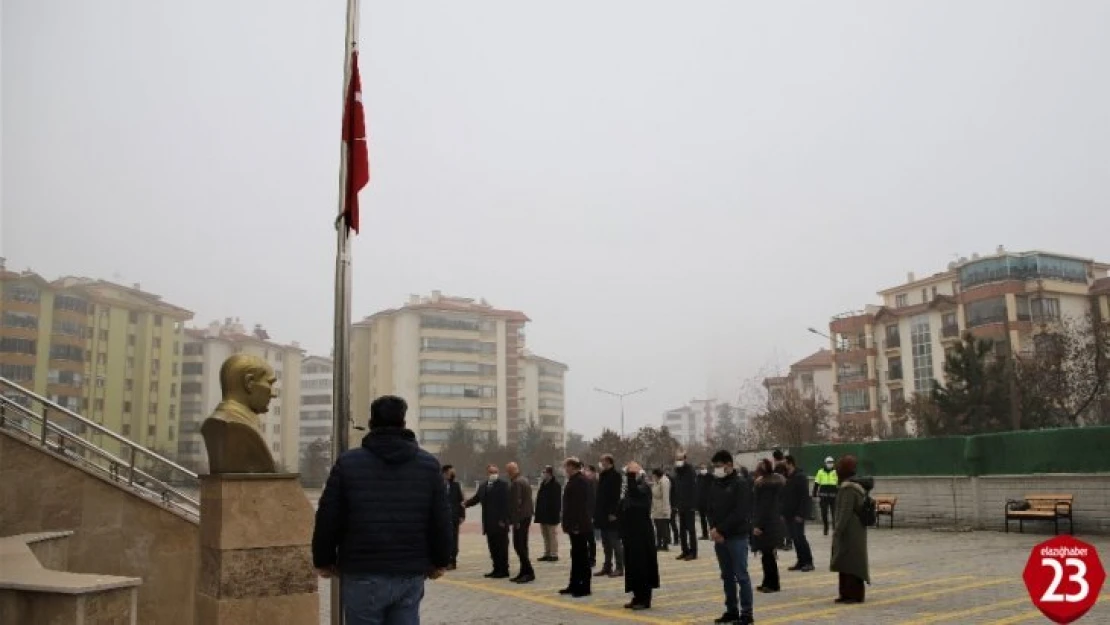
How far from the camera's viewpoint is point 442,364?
318 ft

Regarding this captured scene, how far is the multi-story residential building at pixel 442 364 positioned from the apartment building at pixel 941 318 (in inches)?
1434

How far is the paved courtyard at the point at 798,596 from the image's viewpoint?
375 inches

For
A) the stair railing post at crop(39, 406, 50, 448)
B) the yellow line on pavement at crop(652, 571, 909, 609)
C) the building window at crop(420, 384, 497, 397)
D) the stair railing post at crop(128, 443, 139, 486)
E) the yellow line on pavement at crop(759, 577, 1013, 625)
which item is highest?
the building window at crop(420, 384, 497, 397)

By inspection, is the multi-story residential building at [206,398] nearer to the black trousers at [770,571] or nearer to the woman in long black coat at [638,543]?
the woman in long black coat at [638,543]

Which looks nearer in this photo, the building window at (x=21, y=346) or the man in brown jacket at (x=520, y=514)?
the man in brown jacket at (x=520, y=514)

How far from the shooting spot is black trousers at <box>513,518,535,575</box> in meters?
13.6

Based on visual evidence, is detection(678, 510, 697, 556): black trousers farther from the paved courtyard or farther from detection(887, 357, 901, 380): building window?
detection(887, 357, 901, 380): building window

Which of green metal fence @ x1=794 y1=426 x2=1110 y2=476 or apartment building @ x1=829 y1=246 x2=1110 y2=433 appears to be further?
apartment building @ x1=829 y1=246 x2=1110 y2=433

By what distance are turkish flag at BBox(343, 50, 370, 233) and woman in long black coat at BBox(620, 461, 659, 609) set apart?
4.97 meters

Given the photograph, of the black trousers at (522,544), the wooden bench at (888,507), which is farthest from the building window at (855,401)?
the black trousers at (522,544)

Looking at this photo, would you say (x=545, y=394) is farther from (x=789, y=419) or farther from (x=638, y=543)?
(x=638, y=543)

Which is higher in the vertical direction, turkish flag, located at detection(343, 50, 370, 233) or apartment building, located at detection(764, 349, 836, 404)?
apartment building, located at detection(764, 349, 836, 404)

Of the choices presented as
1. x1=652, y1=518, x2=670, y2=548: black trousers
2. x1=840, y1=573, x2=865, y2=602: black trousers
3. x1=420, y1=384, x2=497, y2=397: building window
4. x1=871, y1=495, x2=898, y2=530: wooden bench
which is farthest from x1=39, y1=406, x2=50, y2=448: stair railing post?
x1=420, y1=384, x2=497, y2=397: building window

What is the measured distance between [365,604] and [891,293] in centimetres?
8652
